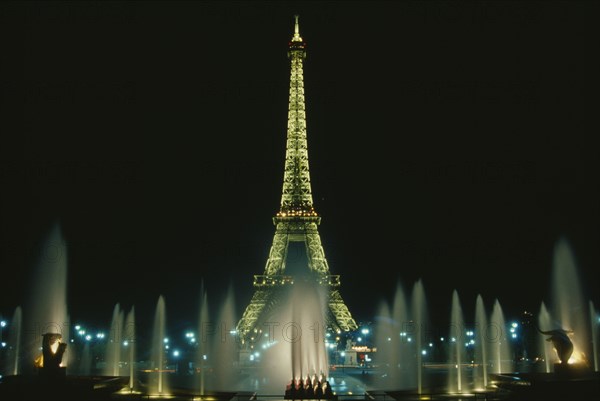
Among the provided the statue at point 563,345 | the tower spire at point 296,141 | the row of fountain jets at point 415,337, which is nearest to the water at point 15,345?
the row of fountain jets at point 415,337

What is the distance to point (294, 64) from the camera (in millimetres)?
74812

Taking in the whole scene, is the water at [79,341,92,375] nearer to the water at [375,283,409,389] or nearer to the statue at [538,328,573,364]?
the water at [375,283,409,389]

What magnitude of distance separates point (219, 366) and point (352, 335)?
107 feet

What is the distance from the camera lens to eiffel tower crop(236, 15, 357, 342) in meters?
70.1

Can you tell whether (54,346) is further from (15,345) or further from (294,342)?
(15,345)

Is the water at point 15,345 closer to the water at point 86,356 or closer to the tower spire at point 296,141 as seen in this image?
the water at point 86,356

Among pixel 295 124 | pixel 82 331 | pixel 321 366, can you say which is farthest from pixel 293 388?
pixel 295 124

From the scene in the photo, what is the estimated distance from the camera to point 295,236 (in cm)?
7188

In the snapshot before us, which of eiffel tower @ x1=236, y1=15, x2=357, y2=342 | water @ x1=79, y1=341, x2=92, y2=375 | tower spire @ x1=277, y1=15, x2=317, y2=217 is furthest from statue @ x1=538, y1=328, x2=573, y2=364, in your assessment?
tower spire @ x1=277, y1=15, x2=317, y2=217

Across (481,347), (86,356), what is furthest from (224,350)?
(481,347)

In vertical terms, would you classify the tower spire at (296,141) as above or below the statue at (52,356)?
above

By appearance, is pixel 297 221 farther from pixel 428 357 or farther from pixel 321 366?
pixel 321 366

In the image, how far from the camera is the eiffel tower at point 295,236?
230ft

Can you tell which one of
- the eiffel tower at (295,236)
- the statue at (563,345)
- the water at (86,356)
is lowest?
the water at (86,356)
